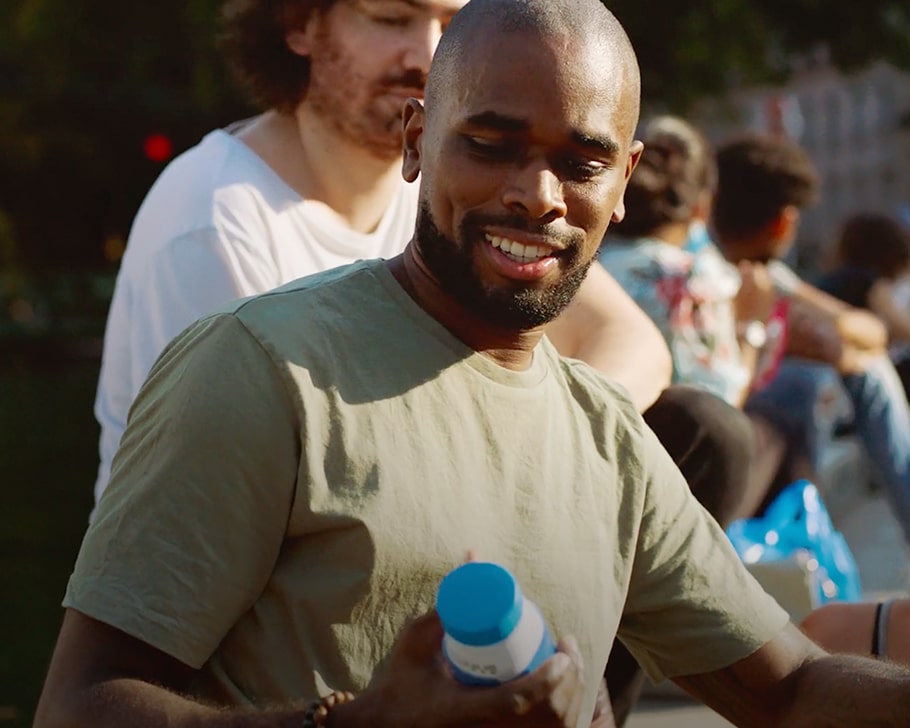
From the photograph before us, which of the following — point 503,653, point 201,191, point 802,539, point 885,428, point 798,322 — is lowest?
point 885,428

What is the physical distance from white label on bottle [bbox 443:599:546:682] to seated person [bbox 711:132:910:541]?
4.81 m

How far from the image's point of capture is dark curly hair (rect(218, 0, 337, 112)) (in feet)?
12.8

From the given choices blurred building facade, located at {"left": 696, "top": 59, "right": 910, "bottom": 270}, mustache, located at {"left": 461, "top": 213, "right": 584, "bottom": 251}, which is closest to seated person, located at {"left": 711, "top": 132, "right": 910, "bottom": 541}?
mustache, located at {"left": 461, "top": 213, "right": 584, "bottom": 251}

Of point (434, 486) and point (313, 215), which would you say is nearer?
point (434, 486)

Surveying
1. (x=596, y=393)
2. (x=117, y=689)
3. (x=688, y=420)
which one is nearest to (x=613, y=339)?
(x=688, y=420)

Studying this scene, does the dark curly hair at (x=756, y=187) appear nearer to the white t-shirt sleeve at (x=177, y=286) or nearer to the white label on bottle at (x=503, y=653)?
the white t-shirt sleeve at (x=177, y=286)

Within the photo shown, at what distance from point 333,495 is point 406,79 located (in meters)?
1.69

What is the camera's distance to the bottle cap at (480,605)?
5.92ft

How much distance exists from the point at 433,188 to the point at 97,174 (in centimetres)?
2501

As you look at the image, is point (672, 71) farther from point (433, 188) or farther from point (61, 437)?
point (433, 188)

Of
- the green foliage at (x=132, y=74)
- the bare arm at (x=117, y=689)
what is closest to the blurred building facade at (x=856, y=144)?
the green foliage at (x=132, y=74)

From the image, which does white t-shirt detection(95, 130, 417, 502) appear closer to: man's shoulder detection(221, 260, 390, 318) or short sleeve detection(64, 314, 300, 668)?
man's shoulder detection(221, 260, 390, 318)

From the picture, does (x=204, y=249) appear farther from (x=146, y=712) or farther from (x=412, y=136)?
(x=146, y=712)

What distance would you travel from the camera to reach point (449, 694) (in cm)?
189
